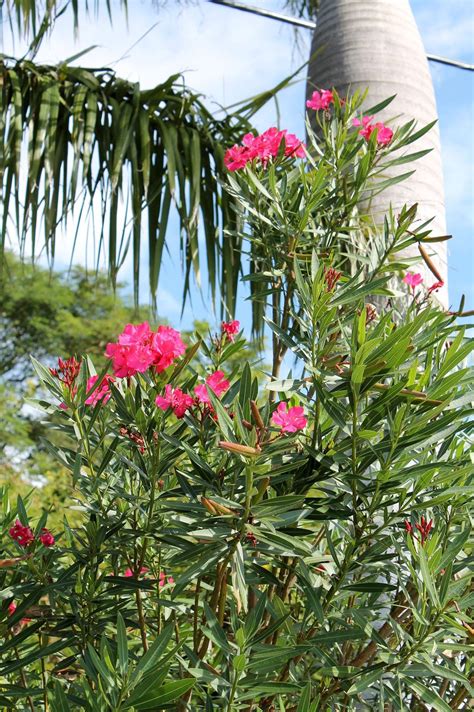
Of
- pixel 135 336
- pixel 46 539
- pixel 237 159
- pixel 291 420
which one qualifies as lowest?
pixel 46 539

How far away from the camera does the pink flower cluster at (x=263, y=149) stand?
1.35m

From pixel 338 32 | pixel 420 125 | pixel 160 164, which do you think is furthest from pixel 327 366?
pixel 160 164

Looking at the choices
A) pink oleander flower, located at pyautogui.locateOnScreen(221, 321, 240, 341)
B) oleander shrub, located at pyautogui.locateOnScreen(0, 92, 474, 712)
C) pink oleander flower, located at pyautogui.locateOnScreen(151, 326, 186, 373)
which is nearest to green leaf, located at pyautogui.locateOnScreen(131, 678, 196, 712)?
oleander shrub, located at pyautogui.locateOnScreen(0, 92, 474, 712)

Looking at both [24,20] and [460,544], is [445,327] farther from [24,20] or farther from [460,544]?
[24,20]

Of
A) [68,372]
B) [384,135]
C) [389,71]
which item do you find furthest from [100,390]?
[389,71]

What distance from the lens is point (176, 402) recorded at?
37.2 inches

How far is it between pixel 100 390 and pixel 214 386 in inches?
6.7

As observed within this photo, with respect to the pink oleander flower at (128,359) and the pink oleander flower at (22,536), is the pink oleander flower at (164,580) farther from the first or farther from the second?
the pink oleander flower at (128,359)

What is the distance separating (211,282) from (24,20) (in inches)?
54.8

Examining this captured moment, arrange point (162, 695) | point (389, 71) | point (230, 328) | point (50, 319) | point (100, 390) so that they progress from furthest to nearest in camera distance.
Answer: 1. point (50, 319)
2. point (389, 71)
3. point (230, 328)
4. point (100, 390)
5. point (162, 695)

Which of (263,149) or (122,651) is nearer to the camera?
(122,651)

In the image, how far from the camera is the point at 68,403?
39.8 inches

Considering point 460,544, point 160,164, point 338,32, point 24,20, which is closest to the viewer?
point 460,544

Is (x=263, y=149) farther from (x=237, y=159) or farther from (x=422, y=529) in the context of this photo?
(x=422, y=529)
